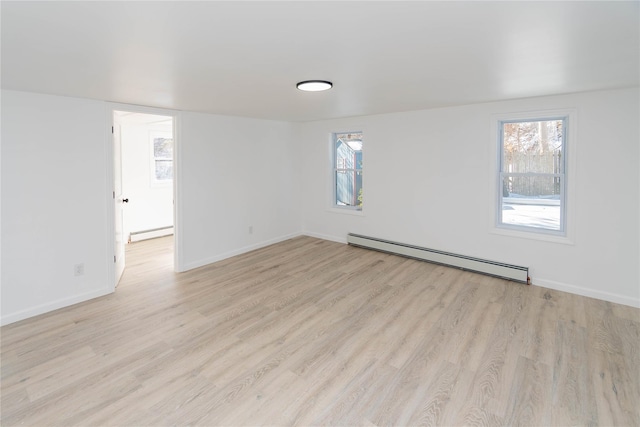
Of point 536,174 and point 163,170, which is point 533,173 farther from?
point 163,170

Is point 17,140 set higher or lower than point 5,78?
lower

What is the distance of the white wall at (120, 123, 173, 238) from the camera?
6.19 m

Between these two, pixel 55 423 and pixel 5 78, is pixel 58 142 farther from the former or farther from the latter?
pixel 55 423

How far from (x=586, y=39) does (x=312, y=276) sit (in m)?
3.51

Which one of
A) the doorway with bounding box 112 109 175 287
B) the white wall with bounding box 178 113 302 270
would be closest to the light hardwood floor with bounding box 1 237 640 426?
the white wall with bounding box 178 113 302 270

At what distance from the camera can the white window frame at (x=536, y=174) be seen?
12.0 feet

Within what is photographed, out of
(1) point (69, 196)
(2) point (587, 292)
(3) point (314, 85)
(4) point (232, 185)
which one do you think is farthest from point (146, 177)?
(2) point (587, 292)

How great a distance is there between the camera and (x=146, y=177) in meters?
6.52

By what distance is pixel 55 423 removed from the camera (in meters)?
1.94

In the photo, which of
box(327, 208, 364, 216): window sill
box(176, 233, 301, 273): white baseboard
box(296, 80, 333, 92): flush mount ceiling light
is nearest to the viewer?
box(296, 80, 333, 92): flush mount ceiling light

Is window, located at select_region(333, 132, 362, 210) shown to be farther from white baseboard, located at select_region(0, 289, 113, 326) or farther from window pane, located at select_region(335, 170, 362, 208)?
white baseboard, located at select_region(0, 289, 113, 326)

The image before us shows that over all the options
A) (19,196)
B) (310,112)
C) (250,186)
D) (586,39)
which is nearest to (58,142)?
(19,196)

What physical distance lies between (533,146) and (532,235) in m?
1.10

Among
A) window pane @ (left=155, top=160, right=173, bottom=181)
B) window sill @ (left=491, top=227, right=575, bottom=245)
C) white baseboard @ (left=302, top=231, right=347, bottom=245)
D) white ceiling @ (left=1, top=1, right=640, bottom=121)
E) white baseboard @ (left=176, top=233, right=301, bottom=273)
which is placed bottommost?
white baseboard @ (left=176, top=233, right=301, bottom=273)
